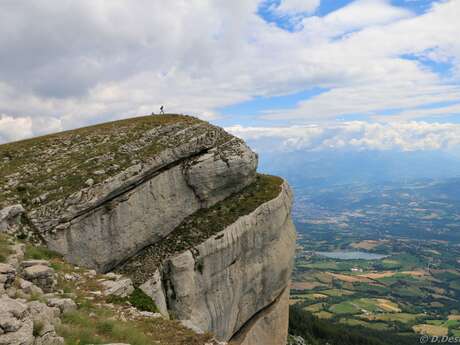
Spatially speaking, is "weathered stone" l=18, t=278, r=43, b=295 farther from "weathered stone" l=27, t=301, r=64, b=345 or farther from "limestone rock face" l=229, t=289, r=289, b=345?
"limestone rock face" l=229, t=289, r=289, b=345

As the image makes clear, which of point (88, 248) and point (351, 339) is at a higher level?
point (88, 248)

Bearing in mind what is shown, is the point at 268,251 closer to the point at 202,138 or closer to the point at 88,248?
the point at 202,138

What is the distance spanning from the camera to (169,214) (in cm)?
3353

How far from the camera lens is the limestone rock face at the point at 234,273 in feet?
98.6

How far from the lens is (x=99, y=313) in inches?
624

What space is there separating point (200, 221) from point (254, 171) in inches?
365

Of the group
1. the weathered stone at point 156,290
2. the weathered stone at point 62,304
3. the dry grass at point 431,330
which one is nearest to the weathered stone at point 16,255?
the weathered stone at point 62,304

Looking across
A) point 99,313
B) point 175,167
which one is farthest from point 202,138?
point 99,313

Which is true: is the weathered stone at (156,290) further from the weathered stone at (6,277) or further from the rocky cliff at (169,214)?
the weathered stone at (6,277)

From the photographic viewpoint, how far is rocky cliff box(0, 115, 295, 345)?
28078 mm

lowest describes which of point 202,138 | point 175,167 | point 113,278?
point 113,278

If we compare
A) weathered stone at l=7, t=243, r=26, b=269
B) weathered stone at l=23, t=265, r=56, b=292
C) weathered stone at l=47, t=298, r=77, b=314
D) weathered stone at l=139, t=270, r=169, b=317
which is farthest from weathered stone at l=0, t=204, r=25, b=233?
A: weathered stone at l=47, t=298, r=77, b=314

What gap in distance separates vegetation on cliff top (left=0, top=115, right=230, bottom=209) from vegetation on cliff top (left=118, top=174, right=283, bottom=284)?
641cm

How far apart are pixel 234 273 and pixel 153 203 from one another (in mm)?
9426
